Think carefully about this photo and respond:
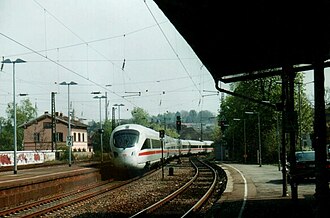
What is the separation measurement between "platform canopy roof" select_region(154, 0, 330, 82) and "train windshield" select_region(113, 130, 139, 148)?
57.7ft

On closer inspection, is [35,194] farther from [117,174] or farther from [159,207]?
[117,174]

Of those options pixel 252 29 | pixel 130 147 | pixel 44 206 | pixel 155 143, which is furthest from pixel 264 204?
pixel 155 143

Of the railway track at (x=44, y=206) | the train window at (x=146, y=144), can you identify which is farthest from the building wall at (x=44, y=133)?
the railway track at (x=44, y=206)

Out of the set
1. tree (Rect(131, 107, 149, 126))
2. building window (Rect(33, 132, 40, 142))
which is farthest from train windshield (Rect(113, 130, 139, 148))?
building window (Rect(33, 132, 40, 142))

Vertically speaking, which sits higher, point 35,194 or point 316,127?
point 316,127

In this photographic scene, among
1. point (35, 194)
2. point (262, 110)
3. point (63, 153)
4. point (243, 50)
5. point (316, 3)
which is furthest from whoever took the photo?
point (63, 153)

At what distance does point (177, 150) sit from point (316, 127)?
53.6 metres

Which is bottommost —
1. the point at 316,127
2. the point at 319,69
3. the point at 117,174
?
the point at 117,174

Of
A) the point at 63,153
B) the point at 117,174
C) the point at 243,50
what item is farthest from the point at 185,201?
the point at 63,153

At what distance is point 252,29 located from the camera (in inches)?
438

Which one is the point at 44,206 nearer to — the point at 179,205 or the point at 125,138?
the point at 179,205

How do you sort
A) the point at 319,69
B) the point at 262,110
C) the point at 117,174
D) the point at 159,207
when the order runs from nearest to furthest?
the point at 319,69 < the point at 159,207 < the point at 117,174 < the point at 262,110

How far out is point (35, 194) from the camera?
73.7 feet

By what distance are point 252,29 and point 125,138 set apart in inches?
886
